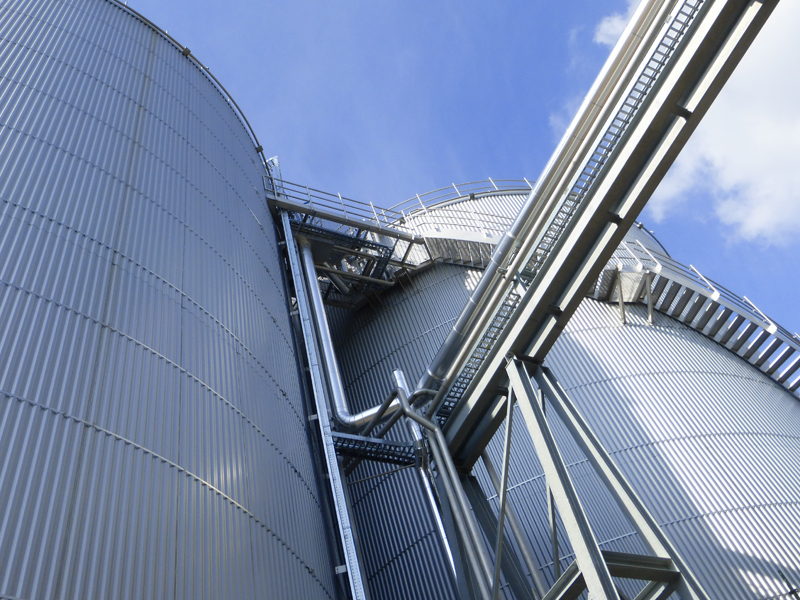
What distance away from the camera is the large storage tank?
15.5 metres

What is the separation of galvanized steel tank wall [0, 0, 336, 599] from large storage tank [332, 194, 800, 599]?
5.56 meters

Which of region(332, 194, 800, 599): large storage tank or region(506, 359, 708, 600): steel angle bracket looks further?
region(332, 194, 800, 599): large storage tank

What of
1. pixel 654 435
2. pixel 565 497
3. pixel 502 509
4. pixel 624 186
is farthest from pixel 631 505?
pixel 654 435

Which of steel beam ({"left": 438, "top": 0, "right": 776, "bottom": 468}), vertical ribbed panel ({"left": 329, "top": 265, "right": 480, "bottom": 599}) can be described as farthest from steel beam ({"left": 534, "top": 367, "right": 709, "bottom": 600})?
vertical ribbed panel ({"left": 329, "top": 265, "right": 480, "bottom": 599})

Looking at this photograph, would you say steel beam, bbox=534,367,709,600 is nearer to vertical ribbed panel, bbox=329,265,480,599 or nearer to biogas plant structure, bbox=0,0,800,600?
biogas plant structure, bbox=0,0,800,600

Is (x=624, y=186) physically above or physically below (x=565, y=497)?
above

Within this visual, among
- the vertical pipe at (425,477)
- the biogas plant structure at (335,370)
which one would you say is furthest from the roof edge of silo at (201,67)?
the vertical pipe at (425,477)

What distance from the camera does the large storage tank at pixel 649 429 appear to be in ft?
51.0

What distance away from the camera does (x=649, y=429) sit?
17641 mm

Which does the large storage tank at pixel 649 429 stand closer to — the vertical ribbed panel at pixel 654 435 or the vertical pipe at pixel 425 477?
the vertical ribbed panel at pixel 654 435

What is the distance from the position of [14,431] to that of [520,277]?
1009cm

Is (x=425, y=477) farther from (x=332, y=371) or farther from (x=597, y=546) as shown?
(x=597, y=546)

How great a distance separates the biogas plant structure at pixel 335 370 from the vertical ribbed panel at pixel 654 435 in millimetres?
83

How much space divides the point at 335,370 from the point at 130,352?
27.0 feet
